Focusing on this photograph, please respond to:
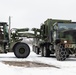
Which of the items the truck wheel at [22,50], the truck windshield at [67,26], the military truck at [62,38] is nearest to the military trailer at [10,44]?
the truck wheel at [22,50]

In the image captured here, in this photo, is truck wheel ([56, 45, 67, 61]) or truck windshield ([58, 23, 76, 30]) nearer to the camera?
truck wheel ([56, 45, 67, 61])

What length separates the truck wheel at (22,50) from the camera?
2342 cm

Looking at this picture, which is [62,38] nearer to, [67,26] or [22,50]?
[67,26]

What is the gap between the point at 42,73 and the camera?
12445mm

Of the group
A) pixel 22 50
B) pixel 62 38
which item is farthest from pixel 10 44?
pixel 62 38

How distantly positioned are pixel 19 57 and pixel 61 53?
382cm

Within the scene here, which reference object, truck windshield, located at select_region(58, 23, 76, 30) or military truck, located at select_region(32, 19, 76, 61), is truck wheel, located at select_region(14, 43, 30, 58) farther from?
truck windshield, located at select_region(58, 23, 76, 30)

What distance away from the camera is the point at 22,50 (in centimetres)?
2355

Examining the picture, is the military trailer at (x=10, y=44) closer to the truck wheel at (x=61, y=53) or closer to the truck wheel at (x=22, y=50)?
the truck wheel at (x=22, y=50)

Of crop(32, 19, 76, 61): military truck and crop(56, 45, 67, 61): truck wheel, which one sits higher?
crop(32, 19, 76, 61): military truck

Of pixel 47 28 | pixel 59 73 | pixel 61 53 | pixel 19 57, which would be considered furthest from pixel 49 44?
pixel 59 73

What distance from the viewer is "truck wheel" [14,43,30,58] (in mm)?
23422

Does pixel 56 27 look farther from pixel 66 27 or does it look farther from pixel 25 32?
pixel 25 32

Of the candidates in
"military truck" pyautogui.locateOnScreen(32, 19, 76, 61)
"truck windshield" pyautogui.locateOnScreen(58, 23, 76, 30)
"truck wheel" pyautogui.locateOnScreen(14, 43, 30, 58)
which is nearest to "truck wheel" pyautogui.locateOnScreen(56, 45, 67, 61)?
"military truck" pyautogui.locateOnScreen(32, 19, 76, 61)
